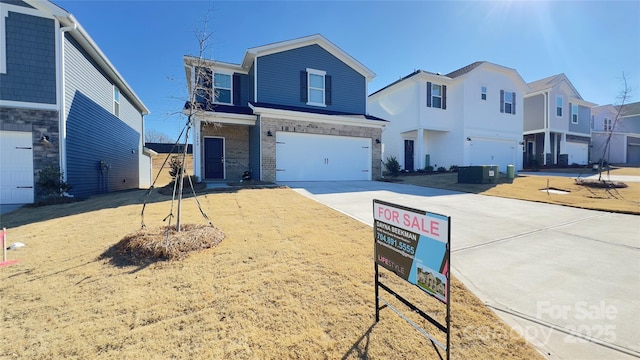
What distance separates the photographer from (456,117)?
18562 millimetres

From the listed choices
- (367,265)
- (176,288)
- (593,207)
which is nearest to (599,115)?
(593,207)

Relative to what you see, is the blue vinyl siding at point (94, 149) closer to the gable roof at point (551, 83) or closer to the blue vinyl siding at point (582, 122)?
the gable roof at point (551, 83)

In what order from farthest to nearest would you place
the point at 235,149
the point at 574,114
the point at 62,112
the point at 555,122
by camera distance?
the point at 574,114 < the point at 555,122 < the point at 235,149 < the point at 62,112

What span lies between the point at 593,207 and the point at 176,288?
10505 millimetres

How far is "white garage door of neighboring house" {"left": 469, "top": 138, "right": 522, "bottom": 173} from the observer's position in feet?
61.4

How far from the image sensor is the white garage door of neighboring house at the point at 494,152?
18.7 m

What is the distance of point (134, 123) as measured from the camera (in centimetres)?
1856

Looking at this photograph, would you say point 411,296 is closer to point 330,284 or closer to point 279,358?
point 330,284

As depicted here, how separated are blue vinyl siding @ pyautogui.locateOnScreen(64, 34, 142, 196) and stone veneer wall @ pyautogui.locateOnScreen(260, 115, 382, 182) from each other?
7.04m

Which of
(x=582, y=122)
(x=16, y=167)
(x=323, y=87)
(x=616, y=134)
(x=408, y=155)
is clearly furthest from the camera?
(x=616, y=134)

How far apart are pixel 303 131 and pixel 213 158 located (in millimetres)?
5199

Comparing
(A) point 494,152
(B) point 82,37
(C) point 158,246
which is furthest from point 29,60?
(A) point 494,152

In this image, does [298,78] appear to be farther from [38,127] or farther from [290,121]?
[38,127]

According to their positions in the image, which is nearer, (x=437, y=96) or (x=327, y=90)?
(x=327, y=90)
